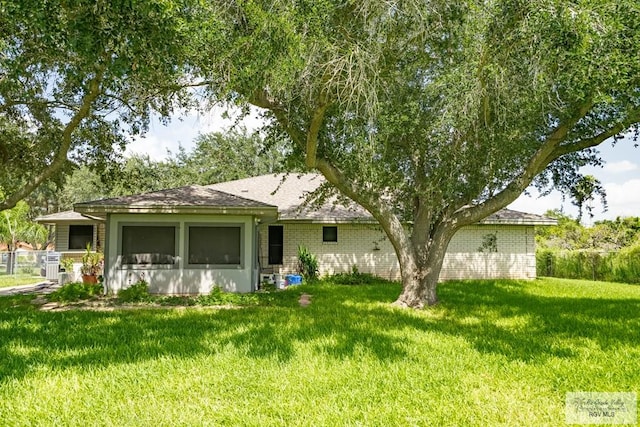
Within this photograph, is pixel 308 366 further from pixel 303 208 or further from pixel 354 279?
pixel 354 279

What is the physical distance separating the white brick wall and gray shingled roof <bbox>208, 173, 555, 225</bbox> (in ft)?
1.71

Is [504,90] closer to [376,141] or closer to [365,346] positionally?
[376,141]

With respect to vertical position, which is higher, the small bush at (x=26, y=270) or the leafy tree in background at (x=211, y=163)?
the leafy tree in background at (x=211, y=163)

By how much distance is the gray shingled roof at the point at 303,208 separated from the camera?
15211 mm

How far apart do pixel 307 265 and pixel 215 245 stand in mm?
4492

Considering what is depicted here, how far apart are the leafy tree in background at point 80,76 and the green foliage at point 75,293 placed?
2441mm

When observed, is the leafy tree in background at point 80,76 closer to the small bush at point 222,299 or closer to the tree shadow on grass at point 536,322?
the small bush at point 222,299

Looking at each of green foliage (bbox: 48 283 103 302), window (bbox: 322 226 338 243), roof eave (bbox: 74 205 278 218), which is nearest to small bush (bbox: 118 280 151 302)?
green foliage (bbox: 48 283 103 302)

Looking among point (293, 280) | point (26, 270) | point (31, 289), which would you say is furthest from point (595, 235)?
point (26, 270)

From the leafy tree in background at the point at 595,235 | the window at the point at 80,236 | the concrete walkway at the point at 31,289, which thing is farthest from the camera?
the leafy tree in background at the point at 595,235

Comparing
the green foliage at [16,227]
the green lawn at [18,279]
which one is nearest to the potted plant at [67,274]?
the green lawn at [18,279]

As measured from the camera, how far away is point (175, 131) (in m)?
11.0

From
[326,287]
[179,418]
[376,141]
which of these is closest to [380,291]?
[326,287]

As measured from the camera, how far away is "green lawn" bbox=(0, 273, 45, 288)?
15.3 m
